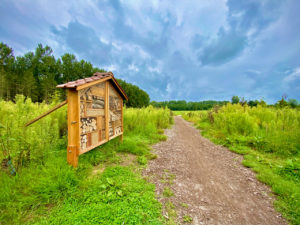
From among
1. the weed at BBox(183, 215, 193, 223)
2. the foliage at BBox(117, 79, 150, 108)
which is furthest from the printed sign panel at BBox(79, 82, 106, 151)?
the foliage at BBox(117, 79, 150, 108)

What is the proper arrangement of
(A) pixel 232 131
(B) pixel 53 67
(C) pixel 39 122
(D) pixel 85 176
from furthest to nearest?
(B) pixel 53 67
(A) pixel 232 131
(C) pixel 39 122
(D) pixel 85 176

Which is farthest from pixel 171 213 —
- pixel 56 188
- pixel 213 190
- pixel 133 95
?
pixel 133 95

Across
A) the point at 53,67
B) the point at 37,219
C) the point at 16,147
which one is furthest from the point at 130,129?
the point at 53,67

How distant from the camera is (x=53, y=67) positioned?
96.6ft

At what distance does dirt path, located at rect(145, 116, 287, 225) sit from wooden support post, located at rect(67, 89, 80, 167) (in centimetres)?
180

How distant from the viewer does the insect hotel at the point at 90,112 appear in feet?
8.19

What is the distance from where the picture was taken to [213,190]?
98.4 inches

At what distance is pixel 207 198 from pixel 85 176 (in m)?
2.59

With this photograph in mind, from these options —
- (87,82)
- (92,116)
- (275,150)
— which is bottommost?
(275,150)

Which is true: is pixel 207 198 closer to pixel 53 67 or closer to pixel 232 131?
pixel 232 131

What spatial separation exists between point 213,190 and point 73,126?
11.1ft

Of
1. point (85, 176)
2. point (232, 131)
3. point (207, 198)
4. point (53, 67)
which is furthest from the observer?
point (53, 67)

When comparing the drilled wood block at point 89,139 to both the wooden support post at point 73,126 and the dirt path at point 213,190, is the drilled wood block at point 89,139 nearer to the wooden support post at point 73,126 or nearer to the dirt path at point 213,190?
the wooden support post at point 73,126

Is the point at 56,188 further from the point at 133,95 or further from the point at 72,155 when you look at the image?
the point at 133,95
